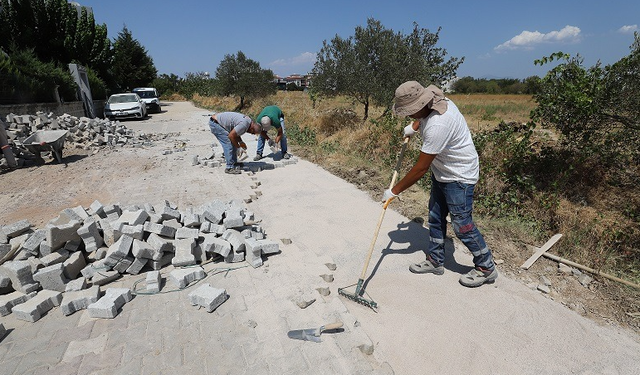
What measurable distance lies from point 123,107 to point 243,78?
7923 millimetres

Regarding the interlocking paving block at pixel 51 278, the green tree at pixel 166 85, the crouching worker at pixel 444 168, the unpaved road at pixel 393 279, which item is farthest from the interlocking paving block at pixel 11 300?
the green tree at pixel 166 85

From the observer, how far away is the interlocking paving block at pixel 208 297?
9.60 feet

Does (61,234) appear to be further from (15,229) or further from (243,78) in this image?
(243,78)

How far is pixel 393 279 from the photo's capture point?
3.40 metres

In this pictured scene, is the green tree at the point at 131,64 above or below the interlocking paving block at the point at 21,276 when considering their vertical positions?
above

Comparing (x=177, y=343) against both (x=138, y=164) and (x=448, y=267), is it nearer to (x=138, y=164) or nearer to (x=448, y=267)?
(x=448, y=267)

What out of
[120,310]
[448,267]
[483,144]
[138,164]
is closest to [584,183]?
[483,144]

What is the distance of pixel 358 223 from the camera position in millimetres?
4777

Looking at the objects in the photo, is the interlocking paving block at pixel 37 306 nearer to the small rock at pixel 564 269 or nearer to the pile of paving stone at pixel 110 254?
the pile of paving stone at pixel 110 254

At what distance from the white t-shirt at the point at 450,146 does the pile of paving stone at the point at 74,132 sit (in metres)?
9.73

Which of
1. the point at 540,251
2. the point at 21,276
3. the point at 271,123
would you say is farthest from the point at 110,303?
the point at 271,123

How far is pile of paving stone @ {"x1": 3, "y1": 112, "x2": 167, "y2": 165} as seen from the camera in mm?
9281

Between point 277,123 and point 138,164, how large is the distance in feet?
12.3

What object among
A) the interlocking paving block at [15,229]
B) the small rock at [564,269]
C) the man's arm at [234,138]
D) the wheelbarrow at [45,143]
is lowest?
the small rock at [564,269]
